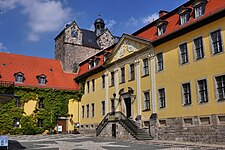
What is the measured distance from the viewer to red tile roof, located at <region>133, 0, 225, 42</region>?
18.8 m

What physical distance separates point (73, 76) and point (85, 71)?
3833mm

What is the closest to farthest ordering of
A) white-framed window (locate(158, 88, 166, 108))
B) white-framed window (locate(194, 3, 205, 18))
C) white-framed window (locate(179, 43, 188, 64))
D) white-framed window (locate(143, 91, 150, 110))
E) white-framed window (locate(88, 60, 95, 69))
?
white-framed window (locate(194, 3, 205, 18)) → white-framed window (locate(179, 43, 188, 64)) → white-framed window (locate(158, 88, 166, 108)) → white-framed window (locate(143, 91, 150, 110)) → white-framed window (locate(88, 60, 95, 69))

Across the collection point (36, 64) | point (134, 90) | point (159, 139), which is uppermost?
point (36, 64)

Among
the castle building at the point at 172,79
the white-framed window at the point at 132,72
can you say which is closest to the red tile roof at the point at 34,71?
the castle building at the point at 172,79

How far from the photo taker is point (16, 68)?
37.0 m

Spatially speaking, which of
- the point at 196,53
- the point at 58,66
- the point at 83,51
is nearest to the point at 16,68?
the point at 58,66

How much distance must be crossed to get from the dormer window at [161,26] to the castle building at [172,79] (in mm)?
53

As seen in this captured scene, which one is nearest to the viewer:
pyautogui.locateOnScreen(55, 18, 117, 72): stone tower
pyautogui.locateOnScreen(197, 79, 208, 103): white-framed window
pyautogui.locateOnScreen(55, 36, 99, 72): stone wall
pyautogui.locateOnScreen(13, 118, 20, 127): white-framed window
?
pyautogui.locateOnScreen(197, 79, 208, 103): white-framed window

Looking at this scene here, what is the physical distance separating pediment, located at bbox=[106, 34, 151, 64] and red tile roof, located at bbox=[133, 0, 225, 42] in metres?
0.82

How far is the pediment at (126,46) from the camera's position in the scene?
25942 mm

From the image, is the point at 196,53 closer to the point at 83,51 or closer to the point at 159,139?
the point at 159,139

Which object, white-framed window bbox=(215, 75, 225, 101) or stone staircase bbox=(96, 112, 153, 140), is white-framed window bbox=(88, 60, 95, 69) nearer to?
stone staircase bbox=(96, 112, 153, 140)

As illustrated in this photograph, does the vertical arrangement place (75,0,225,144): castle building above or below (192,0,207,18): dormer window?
below

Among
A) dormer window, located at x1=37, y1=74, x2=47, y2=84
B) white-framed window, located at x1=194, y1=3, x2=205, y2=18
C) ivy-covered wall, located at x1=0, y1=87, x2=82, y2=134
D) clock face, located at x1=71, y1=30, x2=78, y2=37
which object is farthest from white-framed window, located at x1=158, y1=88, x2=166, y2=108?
clock face, located at x1=71, y1=30, x2=78, y2=37
